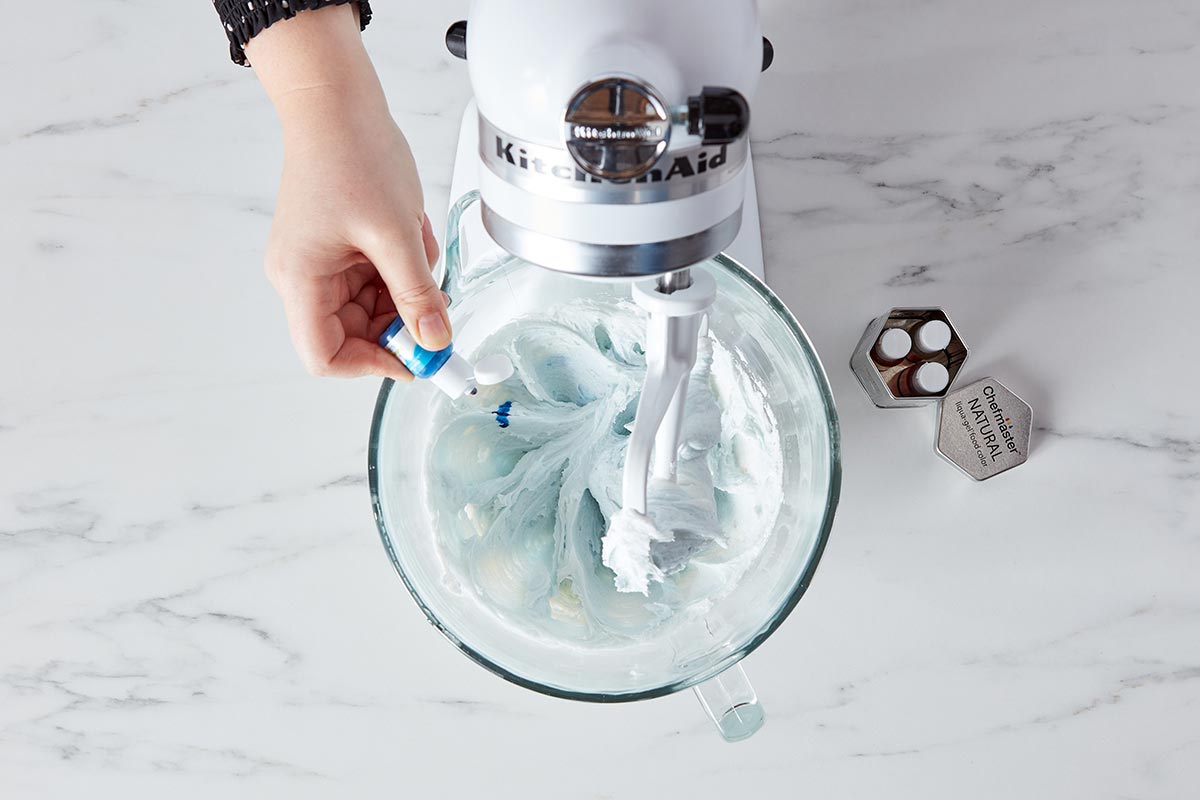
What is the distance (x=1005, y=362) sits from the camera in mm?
741

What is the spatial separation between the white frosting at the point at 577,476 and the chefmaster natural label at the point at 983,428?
176 mm

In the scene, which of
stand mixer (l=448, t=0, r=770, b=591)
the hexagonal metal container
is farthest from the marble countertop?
stand mixer (l=448, t=0, r=770, b=591)

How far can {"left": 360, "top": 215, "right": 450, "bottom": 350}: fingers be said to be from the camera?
0.52m

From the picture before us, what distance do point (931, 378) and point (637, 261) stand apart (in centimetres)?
41

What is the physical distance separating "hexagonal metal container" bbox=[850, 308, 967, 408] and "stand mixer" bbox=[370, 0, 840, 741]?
103 millimetres

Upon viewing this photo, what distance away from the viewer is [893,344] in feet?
2.25

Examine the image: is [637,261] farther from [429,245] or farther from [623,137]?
[429,245]

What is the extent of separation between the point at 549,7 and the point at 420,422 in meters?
0.38

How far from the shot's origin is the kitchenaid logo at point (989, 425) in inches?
28.2

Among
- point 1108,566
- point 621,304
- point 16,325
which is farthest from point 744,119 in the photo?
point 16,325

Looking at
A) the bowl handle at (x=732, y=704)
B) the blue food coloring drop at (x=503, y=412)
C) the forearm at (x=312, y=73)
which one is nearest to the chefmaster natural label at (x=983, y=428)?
the bowl handle at (x=732, y=704)

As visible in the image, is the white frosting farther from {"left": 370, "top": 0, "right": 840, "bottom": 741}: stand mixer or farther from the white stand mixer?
the white stand mixer

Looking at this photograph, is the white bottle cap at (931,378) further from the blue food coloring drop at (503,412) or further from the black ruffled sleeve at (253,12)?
the black ruffled sleeve at (253,12)

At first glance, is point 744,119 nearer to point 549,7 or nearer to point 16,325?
point 549,7
